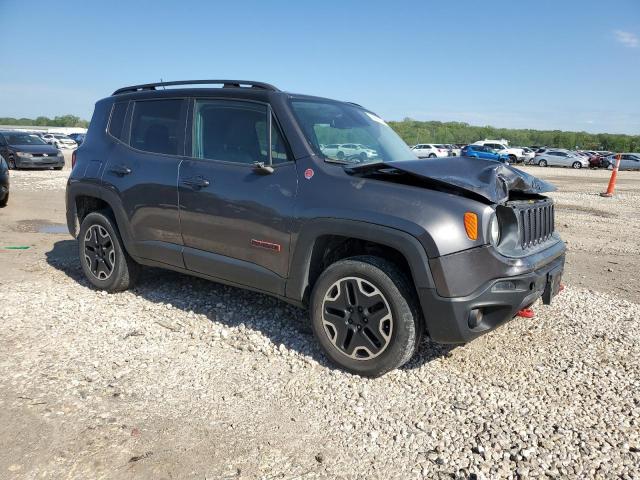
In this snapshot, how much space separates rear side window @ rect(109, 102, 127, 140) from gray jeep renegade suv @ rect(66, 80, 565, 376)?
0.9 inches

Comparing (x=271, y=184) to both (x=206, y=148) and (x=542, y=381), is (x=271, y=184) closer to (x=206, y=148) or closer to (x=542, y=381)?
(x=206, y=148)

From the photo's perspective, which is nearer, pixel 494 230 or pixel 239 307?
pixel 494 230

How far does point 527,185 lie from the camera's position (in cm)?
365

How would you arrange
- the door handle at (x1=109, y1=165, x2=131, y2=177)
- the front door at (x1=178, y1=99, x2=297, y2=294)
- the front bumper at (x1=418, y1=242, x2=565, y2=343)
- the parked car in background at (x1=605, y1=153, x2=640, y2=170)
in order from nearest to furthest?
the front bumper at (x1=418, y1=242, x2=565, y2=343)
the front door at (x1=178, y1=99, x2=297, y2=294)
the door handle at (x1=109, y1=165, x2=131, y2=177)
the parked car in background at (x1=605, y1=153, x2=640, y2=170)

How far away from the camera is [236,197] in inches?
153

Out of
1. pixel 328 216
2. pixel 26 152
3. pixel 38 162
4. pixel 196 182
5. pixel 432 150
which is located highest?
pixel 196 182

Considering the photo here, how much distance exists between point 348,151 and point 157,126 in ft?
6.09

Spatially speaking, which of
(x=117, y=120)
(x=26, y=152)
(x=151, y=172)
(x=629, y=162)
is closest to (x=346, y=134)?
(x=151, y=172)

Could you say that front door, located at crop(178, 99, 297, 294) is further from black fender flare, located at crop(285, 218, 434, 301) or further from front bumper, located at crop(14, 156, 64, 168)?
front bumper, located at crop(14, 156, 64, 168)

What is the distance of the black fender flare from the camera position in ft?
10.2

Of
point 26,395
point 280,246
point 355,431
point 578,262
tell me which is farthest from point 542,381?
point 578,262

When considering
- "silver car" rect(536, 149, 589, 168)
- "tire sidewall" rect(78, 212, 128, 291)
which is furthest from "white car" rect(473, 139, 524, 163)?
"tire sidewall" rect(78, 212, 128, 291)

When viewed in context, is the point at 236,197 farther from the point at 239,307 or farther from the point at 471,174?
the point at 471,174

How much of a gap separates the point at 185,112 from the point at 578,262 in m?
5.40
